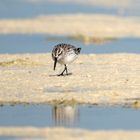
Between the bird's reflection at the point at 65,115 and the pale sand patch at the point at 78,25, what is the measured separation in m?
13.2

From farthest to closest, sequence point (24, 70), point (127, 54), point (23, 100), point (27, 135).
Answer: point (127, 54) < point (24, 70) < point (23, 100) < point (27, 135)

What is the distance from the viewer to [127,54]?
23.2 meters

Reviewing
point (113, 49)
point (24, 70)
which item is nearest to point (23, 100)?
point (24, 70)

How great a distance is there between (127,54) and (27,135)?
32.9 ft

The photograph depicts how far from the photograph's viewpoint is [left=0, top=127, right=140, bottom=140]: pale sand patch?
13.2 m

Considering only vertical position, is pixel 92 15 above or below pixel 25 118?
above

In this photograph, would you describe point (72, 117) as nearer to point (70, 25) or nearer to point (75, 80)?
point (75, 80)

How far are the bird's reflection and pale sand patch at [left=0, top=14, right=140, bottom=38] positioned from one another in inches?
521

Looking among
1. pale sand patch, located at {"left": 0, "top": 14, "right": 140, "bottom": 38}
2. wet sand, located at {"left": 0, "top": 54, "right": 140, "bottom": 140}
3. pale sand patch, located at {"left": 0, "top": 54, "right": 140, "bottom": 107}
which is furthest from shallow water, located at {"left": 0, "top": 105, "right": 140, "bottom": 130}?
pale sand patch, located at {"left": 0, "top": 14, "right": 140, "bottom": 38}

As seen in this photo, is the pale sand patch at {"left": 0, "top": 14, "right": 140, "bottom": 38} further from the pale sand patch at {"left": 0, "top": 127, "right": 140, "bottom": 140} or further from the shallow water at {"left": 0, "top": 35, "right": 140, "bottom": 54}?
the pale sand patch at {"left": 0, "top": 127, "right": 140, "bottom": 140}

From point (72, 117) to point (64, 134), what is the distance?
1474 millimetres

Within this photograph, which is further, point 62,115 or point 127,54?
point 127,54

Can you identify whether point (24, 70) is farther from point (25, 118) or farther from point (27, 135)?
point (27, 135)

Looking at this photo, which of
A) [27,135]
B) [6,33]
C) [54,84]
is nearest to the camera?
[27,135]
